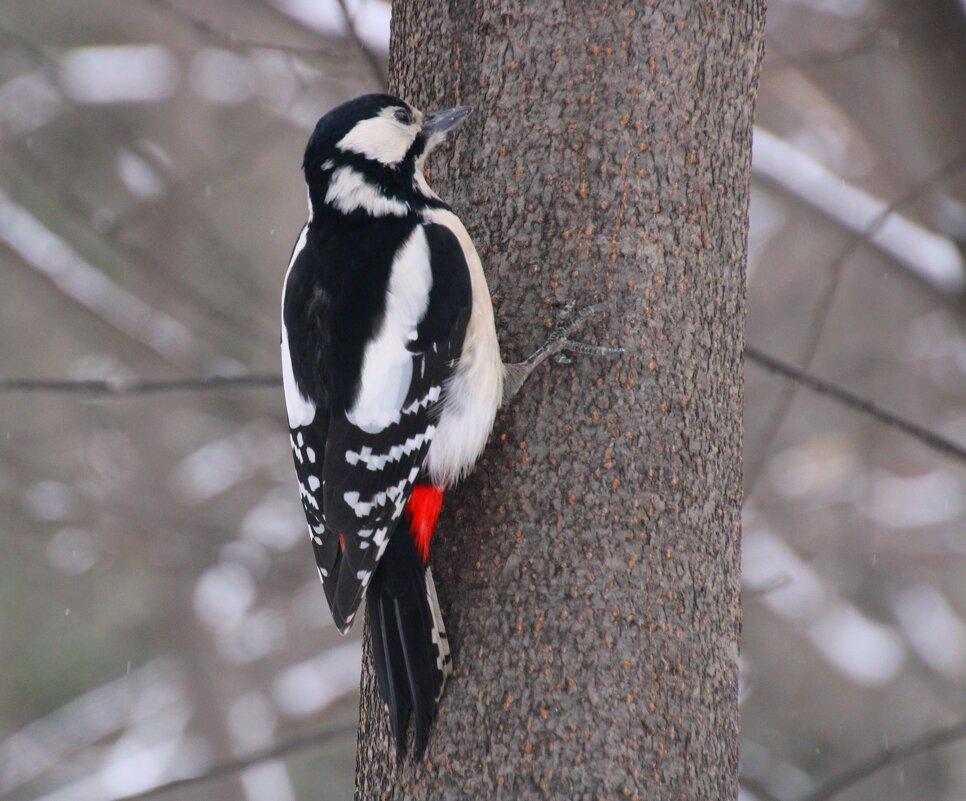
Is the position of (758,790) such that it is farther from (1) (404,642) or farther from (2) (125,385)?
(2) (125,385)

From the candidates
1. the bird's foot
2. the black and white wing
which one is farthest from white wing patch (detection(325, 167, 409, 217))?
the bird's foot

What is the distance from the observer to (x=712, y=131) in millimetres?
2506

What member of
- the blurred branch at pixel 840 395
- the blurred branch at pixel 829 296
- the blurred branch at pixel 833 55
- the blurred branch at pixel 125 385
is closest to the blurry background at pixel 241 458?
the blurred branch at pixel 833 55

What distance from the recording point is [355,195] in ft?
9.29

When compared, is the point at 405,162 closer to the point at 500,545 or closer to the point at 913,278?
the point at 500,545

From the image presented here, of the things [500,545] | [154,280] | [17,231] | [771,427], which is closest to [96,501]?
[154,280]

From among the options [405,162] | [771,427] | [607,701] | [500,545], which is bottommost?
[771,427]

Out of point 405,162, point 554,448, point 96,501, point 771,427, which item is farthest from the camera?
point 96,501

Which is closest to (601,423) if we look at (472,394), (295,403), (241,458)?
(472,394)

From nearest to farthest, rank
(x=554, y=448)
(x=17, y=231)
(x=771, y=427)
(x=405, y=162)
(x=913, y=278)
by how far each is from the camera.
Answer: (x=554, y=448)
(x=405, y=162)
(x=771, y=427)
(x=913, y=278)
(x=17, y=231)

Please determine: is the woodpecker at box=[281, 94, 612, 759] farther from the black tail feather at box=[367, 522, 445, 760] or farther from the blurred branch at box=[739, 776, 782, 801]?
the blurred branch at box=[739, 776, 782, 801]

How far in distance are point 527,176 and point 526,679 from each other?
3.36ft

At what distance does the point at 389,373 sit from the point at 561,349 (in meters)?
→ 0.41

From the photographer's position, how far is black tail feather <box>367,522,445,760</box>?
2.29 meters
